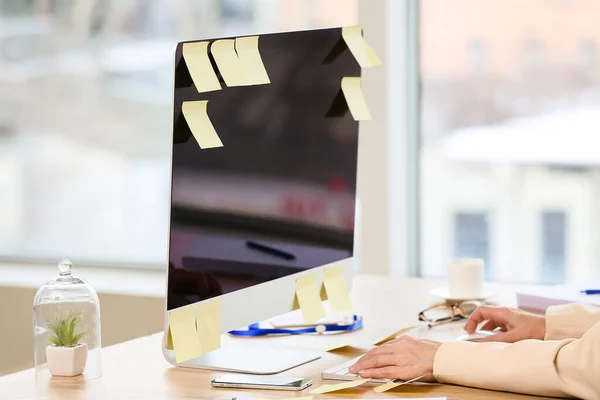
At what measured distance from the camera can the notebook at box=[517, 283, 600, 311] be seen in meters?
1.64

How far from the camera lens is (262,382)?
50.8 inches

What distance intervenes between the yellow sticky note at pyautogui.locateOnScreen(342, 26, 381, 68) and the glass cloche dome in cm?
63

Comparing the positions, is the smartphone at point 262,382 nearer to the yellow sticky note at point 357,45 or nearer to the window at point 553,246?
the yellow sticky note at point 357,45

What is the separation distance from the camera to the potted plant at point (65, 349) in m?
1.33

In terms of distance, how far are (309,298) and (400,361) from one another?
12.3 inches

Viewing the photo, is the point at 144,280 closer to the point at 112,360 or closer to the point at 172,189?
the point at 112,360

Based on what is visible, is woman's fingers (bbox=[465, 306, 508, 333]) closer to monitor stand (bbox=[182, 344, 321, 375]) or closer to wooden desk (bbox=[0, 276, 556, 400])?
wooden desk (bbox=[0, 276, 556, 400])

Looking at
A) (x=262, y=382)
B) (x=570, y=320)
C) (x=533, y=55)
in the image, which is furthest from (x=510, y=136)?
(x=262, y=382)

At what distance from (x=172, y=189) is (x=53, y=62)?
8.32 ft

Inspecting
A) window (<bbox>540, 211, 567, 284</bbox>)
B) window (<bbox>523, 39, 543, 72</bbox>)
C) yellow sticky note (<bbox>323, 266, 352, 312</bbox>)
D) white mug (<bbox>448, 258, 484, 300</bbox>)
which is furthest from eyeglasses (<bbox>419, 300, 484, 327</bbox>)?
window (<bbox>523, 39, 543, 72</bbox>)

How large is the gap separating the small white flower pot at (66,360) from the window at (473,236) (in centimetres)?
189

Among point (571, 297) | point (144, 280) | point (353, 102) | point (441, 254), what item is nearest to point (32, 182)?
point (144, 280)

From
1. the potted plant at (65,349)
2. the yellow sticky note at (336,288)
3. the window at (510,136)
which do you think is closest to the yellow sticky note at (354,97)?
the yellow sticky note at (336,288)

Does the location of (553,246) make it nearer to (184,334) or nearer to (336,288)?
(336,288)
